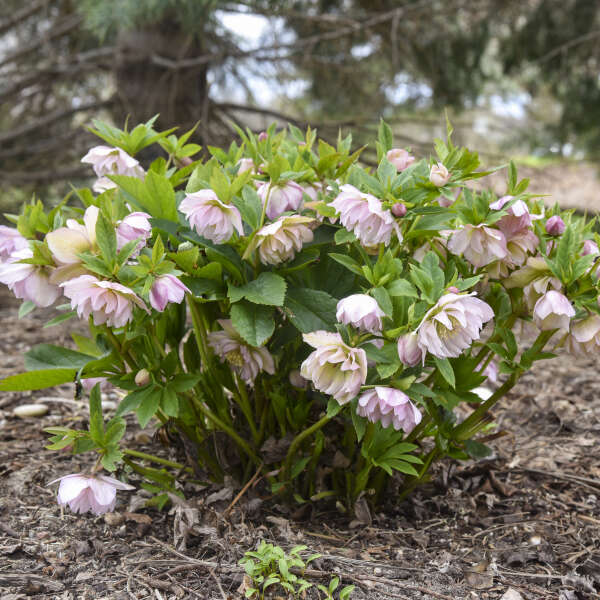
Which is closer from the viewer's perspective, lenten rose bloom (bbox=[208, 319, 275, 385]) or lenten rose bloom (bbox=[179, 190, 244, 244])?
lenten rose bloom (bbox=[179, 190, 244, 244])

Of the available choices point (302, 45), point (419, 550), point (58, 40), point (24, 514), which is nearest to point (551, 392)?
point (419, 550)

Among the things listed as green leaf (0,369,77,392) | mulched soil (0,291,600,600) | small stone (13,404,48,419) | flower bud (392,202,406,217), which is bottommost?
small stone (13,404,48,419)

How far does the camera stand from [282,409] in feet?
3.84

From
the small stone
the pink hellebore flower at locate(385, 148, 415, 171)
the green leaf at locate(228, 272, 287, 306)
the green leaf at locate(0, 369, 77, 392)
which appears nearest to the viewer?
the green leaf at locate(228, 272, 287, 306)

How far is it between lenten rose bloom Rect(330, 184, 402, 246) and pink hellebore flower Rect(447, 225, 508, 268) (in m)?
0.13

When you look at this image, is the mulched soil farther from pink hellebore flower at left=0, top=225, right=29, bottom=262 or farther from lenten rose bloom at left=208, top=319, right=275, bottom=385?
pink hellebore flower at left=0, top=225, right=29, bottom=262

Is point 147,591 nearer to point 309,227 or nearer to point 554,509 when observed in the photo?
point 309,227

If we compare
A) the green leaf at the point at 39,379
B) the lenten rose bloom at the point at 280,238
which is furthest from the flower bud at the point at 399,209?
the green leaf at the point at 39,379

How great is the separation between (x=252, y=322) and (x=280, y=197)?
22 cm

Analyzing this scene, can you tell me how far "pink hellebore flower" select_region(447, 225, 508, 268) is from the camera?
3.16ft

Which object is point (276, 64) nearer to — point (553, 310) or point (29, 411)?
point (29, 411)

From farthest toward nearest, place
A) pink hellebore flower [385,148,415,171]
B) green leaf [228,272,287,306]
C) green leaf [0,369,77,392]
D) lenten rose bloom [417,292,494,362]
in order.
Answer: pink hellebore flower [385,148,415,171] → green leaf [0,369,77,392] → green leaf [228,272,287,306] → lenten rose bloom [417,292,494,362]

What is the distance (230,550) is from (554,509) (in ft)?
2.43

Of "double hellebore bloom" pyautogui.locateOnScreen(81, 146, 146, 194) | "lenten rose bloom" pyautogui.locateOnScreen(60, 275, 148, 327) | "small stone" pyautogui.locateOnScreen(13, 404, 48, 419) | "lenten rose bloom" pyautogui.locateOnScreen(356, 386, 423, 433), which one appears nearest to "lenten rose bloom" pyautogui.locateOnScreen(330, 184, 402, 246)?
"lenten rose bloom" pyautogui.locateOnScreen(356, 386, 423, 433)
